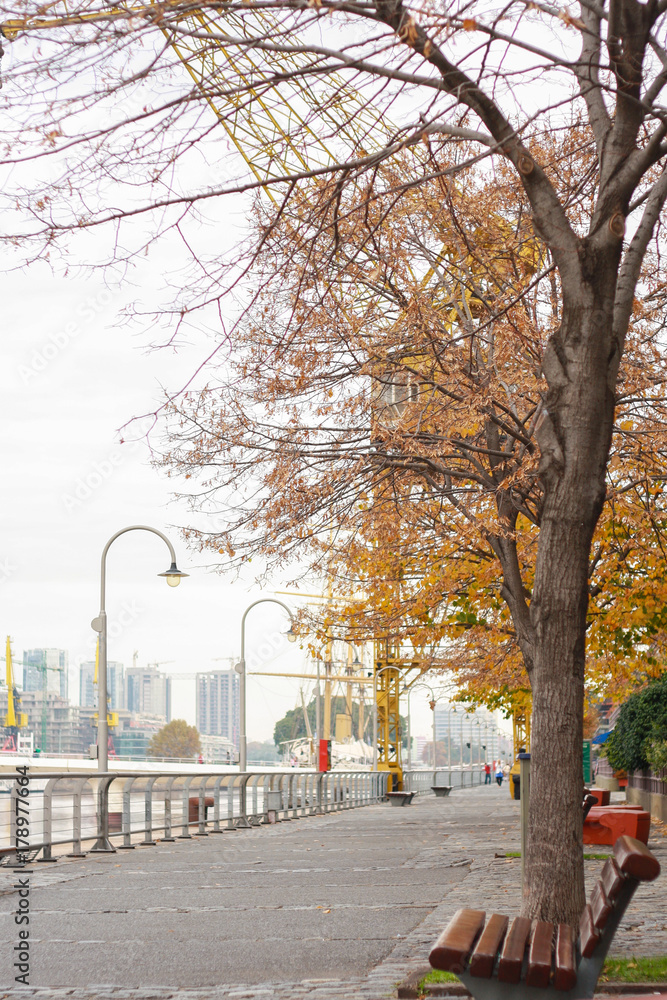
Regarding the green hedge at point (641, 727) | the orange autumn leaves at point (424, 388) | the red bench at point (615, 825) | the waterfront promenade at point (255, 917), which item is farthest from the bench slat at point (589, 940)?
the green hedge at point (641, 727)

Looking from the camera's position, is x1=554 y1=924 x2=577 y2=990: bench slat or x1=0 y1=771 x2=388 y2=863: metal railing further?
x1=0 y1=771 x2=388 y2=863: metal railing

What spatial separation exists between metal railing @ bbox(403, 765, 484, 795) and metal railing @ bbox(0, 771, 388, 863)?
2100 cm

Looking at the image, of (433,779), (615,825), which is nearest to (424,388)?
(615,825)

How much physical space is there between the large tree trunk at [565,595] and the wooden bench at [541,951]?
1418 millimetres

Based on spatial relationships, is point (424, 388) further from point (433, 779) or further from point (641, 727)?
point (433, 779)

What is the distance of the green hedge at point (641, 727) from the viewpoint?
2312cm

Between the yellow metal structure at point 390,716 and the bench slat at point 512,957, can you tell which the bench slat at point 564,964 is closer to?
the bench slat at point 512,957

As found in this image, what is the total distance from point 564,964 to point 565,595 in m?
2.44

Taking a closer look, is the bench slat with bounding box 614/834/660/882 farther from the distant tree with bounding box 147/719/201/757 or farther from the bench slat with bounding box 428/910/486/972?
the distant tree with bounding box 147/719/201/757

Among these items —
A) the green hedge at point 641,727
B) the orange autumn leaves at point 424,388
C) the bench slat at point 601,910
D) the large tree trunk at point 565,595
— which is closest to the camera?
the bench slat at point 601,910

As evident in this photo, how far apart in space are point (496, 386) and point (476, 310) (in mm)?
2661

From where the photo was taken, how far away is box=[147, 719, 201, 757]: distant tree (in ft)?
607

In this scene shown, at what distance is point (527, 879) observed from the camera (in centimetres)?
684

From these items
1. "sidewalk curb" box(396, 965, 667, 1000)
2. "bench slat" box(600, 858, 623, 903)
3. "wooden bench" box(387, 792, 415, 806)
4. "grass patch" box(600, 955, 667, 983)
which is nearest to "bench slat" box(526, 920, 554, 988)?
"bench slat" box(600, 858, 623, 903)
